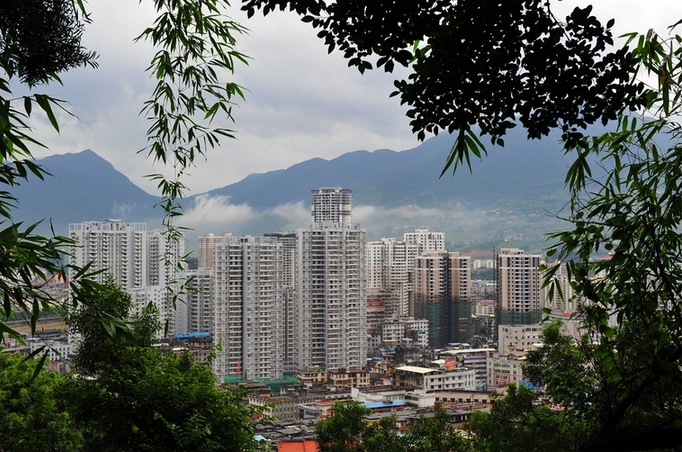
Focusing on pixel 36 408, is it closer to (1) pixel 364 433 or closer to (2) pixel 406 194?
(1) pixel 364 433

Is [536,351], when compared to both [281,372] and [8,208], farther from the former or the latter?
[281,372]

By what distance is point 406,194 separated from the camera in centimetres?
4991

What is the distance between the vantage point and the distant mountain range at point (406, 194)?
3825 centimetres

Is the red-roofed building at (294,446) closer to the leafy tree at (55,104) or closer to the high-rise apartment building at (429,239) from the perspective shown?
the leafy tree at (55,104)

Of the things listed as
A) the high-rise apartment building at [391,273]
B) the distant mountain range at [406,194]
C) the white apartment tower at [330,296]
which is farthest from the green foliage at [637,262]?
the distant mountain range at [406,194]

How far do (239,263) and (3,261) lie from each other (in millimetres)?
18284

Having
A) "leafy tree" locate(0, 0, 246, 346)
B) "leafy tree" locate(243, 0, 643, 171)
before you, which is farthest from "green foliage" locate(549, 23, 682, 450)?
"leafy tree" locate(0, 0, 246, 346)

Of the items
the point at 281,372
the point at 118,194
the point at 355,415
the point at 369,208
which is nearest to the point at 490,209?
the point at 369,208

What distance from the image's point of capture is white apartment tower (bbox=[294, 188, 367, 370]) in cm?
2025

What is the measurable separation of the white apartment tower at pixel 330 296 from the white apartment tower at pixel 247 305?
0.85 metres

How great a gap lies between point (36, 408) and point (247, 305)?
50.5ft

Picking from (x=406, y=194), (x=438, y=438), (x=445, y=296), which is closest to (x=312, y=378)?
(x=445, y=296)

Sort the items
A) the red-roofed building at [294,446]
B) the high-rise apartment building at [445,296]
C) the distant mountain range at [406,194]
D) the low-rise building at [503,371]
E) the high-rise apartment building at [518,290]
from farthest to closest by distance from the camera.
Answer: the distant mountain range at [406,194], the high-rise apartment building at [445,296], the high-rise apartment building at [518,290], the low-rise building at [503,371], the red-roofed building at [294,446]

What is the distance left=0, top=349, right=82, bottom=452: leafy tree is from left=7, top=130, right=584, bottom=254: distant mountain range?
28.4 metres
